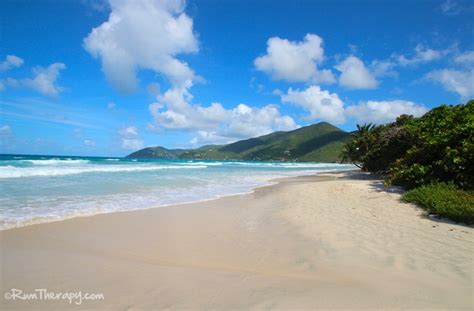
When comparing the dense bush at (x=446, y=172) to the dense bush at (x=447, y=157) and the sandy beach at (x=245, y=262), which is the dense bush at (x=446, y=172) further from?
the sandy beach at (x=245, y=262)

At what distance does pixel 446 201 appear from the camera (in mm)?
7461

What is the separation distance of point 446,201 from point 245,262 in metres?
6.63

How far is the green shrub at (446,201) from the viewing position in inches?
259

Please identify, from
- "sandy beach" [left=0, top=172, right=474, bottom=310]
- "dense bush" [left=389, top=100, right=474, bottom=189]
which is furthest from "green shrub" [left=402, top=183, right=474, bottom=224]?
"dense bush" [left=389, top=100, right=474, bottom=189]

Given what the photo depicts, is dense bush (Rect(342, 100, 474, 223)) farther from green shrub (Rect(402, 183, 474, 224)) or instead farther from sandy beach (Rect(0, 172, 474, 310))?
sandy beach (Rect(0, 172, 474, 310))

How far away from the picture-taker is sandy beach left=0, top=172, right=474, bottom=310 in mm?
3211

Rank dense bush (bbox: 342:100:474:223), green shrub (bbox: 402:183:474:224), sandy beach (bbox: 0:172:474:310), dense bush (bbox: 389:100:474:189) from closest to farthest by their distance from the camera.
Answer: sandy beach (bbox: 0:172:474:310) → green shrub (bbox: 402:183:474:224) → dense bush (bbox: 342:100:474:223) → dense bush (bbox: 389:100:474:189)

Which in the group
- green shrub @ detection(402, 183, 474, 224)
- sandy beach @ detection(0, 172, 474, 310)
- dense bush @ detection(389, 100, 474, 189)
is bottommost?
sandy beach @ detection(0, 172, 474, 310)

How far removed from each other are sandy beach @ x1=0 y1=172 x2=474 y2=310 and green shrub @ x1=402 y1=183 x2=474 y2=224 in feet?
1.21

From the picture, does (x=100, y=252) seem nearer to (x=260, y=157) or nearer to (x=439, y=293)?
(x=439, y=293)

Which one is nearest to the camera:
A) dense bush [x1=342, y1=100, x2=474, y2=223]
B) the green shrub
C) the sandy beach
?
the sandy beach

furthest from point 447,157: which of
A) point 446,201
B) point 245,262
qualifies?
point 245,262

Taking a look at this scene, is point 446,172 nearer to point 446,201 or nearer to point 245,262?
point 446,201

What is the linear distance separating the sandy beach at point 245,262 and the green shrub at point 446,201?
370 millimetres
